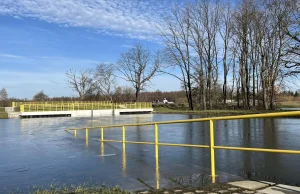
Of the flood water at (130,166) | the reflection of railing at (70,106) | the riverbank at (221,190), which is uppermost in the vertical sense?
the reflection of railing at (70,106)

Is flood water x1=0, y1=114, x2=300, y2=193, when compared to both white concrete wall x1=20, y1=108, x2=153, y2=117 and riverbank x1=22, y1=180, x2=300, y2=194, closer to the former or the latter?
riverbank x1=22, y1=180, x2=300, y2=194

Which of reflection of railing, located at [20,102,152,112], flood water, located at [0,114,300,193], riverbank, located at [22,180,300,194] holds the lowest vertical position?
flood water, located at [0,114,300,193]

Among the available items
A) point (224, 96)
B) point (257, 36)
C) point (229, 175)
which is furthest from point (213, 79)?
point (229, 175)

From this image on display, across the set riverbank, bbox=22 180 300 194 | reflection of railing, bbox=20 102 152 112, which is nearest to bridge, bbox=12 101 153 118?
reflection of railing, bbox=20 102 152 112

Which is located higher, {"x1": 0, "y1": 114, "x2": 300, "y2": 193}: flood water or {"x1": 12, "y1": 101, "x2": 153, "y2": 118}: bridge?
{"x1": 12, "y1": 101, "x2": 153, "y2": 118}: bridge

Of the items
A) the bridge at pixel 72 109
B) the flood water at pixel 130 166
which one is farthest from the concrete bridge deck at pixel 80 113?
the flood water at pixel 130 166

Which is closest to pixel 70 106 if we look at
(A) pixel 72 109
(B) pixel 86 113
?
(A) pixel 72 109

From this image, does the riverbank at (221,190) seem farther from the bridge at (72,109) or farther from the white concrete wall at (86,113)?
the white concrete wall at (86,113)

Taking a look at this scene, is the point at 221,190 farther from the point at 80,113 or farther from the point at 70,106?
the point at 70,106

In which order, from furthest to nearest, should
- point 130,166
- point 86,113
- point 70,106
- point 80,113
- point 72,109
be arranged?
point 70,106 < point 72,109 < point 86,113 < point 80,113 < point 130,166

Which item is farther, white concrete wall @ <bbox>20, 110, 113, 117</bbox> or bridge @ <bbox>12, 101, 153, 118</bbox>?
bridge @ <bbox>12, 101, 153, 118</bbox>

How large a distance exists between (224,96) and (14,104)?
40.4 meters

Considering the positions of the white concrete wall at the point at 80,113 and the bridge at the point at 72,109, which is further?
the bridge at the point at 72,109

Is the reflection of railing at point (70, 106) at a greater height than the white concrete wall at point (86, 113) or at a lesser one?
greater
